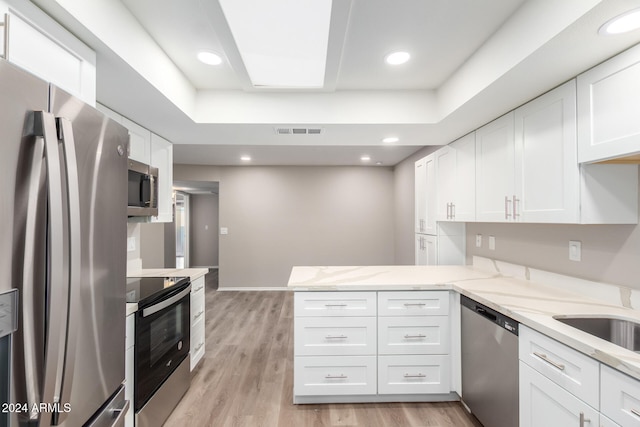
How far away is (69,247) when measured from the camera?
0.83 m

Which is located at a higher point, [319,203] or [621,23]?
[621,23]

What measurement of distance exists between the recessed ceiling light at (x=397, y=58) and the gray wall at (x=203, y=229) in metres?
7.08

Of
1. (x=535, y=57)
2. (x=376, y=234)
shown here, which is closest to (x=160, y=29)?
(x=535, y=57)

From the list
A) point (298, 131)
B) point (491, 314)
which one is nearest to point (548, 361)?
point (491, 314)

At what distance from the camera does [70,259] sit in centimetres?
82

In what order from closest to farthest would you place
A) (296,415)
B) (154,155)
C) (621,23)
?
1. (621,23)
2. (296,415)
3. (154,155)

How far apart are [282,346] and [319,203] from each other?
3.01m

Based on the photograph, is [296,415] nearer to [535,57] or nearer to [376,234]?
[535,57]

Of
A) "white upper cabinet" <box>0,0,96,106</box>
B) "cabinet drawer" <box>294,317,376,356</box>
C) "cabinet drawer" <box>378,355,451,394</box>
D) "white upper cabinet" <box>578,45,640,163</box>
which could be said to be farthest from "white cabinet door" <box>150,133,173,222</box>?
"white upper cabinet" <box>578,45,640,163</box>

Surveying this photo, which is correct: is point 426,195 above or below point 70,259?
above

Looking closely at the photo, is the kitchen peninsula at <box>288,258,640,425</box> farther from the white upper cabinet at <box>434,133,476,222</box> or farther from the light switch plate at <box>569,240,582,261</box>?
the white upper cabinet at <box>434,133,476,222</box>

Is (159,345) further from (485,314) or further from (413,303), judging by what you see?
(485,314)

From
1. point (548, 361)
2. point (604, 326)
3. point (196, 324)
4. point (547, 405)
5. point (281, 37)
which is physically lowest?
point (196, 324)

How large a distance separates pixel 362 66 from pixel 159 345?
2371 millimetres
